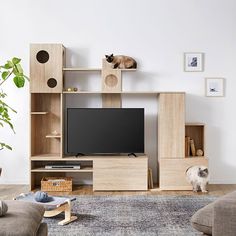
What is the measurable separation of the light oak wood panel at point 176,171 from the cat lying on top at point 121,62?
1.25 metres

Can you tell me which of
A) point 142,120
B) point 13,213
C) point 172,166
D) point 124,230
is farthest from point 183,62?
point 13,213

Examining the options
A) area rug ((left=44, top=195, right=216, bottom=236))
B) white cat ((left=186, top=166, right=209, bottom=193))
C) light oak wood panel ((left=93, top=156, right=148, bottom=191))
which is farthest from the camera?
light oak wood panel ((left=93, top=156, right=148, bottom=191))

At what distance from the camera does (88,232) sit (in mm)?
3686

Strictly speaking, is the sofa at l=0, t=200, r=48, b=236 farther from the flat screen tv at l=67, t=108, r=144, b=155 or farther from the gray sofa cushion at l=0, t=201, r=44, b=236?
the flat screen tv at l=67, t=108, r=144, b=155

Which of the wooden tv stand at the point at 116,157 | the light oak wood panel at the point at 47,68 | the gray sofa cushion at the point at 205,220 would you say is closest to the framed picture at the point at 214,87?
the wooden tv stand at the point at 116,157

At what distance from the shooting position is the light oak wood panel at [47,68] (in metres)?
5.52

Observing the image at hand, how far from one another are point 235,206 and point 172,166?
8.62ft

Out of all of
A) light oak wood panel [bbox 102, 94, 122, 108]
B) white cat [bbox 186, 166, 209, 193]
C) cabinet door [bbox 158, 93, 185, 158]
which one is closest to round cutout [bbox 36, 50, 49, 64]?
light oak wood panel [bbox 102, 94, 122, 108]

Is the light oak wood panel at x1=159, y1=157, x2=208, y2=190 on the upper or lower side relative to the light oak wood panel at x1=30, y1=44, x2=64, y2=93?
lower

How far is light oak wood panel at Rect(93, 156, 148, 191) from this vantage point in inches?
214

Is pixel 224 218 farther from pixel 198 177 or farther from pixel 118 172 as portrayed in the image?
pixel 118 172

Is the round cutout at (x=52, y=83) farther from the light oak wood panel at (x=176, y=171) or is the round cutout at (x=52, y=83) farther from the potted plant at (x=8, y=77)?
the light oak wood panel at (x=176, y=171)

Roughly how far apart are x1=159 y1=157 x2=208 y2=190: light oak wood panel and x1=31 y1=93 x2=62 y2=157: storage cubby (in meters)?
1.38

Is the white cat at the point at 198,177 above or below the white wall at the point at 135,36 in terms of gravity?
below
